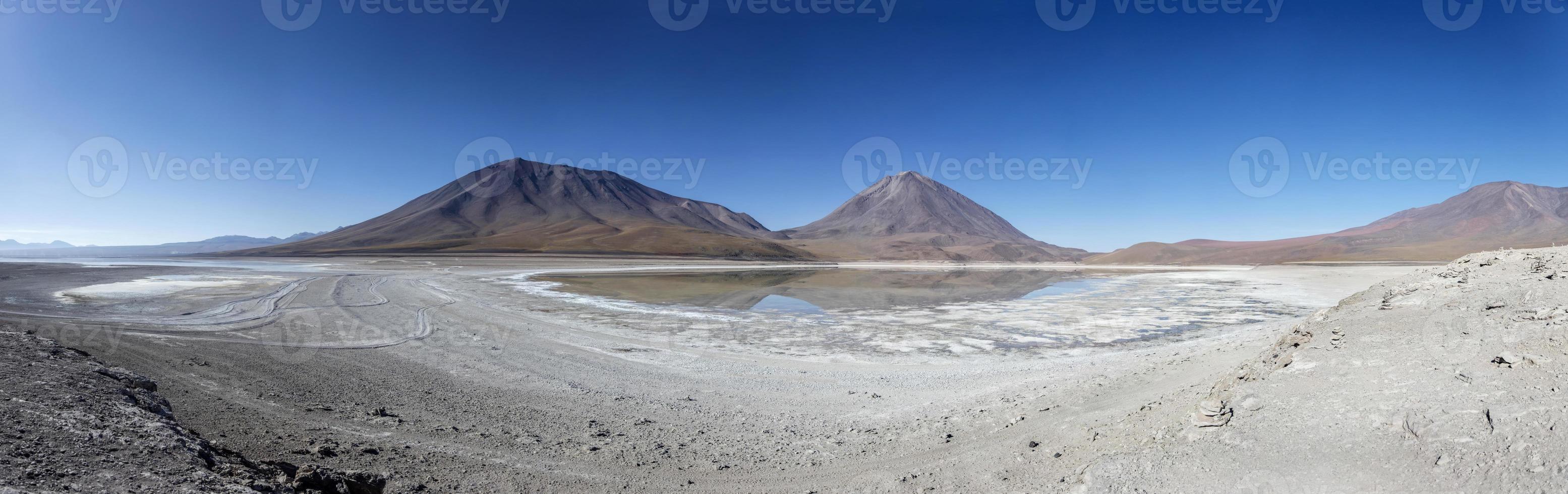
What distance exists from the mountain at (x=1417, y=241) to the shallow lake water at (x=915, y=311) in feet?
209

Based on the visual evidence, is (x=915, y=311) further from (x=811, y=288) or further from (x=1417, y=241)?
(x=1417, y=241)

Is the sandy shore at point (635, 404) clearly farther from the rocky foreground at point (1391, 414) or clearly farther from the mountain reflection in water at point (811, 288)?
the mountain reflection in water at point (811, 288)

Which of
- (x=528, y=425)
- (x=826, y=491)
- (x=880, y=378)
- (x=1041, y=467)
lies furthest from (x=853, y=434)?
(x=528, y=425)

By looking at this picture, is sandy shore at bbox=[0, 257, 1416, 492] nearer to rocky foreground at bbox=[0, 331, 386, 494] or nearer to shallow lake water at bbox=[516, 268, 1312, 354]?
rocky foreground at bbox=[0, 331, 386, 494]

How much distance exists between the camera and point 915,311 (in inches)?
871

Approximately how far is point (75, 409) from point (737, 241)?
486 ft

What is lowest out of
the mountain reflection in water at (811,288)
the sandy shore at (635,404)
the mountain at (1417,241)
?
the sandy shore at (635,404)

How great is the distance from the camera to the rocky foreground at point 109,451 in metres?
3.33

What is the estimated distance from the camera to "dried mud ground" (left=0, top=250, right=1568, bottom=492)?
418cm

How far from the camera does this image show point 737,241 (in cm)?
15250

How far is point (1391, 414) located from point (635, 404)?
8.01 meters

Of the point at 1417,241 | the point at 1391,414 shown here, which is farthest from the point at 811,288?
the point at 1417,241

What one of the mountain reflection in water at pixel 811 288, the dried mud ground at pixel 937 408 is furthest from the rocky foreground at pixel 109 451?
the mountain reflection in water at pixel 811 288

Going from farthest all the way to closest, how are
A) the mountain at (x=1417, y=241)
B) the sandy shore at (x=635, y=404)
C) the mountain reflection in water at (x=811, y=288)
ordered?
1. the mountain at (x=1417, y=241)
2. the mountain reflection in water at (x=811, y=288)
3. the sandy shore at (x=635, y=404)
